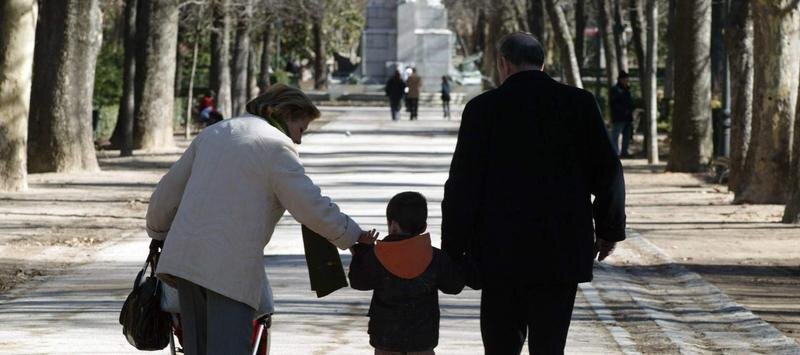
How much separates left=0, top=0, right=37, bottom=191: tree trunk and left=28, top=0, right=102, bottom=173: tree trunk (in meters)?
3.72

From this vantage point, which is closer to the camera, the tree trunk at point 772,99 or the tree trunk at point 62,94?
the tree trunk at point 772,99

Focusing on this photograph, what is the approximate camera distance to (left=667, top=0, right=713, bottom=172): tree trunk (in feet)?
89.8

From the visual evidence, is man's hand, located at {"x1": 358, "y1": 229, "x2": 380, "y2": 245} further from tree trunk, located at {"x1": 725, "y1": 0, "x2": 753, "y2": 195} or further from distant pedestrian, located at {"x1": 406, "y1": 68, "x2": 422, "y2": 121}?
distant pedestrian, located at {"x1": 406, "y1": 68, "x2": 422, "y2": 121}

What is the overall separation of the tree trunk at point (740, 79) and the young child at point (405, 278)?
1641 centimetres

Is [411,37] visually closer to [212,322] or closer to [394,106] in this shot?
[394,106]

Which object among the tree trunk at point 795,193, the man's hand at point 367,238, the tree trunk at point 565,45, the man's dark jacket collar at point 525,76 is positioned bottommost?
the tree trunk at point 795,193

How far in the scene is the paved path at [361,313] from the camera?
33.2 ft

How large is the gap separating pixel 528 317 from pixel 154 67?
2766 cm

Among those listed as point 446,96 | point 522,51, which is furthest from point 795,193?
point 446,96

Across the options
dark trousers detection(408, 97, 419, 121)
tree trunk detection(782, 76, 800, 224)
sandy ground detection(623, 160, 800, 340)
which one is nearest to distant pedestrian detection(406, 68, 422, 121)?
dark trousers detection(408, 97, 419, 121)

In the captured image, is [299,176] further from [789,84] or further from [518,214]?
[789,84]

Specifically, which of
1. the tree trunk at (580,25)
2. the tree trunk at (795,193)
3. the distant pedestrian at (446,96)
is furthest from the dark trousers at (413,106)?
the tree trunk at (795,193)

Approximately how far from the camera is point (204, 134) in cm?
657

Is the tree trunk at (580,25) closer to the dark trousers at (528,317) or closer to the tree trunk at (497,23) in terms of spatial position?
the tree trunk at (497,23)
